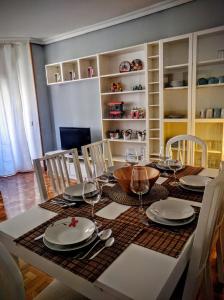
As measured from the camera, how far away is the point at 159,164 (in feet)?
6.47

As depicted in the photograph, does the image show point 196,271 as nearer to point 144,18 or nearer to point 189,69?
point 189,69

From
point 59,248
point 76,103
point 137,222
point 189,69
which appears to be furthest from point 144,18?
point 59,248

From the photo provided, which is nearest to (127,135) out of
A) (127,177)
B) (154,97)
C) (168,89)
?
(154,97)

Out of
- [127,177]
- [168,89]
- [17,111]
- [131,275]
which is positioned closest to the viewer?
[131,275]

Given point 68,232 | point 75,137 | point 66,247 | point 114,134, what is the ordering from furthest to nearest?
point 75,137
point 114,134
point 68,232
point 66,247

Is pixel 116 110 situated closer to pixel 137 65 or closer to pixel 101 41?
pixel 137 65

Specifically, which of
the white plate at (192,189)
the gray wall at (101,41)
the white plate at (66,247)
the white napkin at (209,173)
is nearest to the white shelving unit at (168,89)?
the gray wall at (101,41)

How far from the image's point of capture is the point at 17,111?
4.47 m

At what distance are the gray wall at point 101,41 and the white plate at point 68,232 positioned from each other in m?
2.77

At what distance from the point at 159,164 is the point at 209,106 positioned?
1.30 m

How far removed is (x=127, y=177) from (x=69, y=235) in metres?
0.65

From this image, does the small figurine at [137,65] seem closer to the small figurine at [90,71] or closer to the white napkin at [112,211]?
the small figurine at [90,71]

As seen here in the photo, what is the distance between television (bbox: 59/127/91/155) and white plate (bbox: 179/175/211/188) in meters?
2.57

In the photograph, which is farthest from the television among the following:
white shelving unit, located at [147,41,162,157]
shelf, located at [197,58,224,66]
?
shelf, located at [197,58,224,66]
